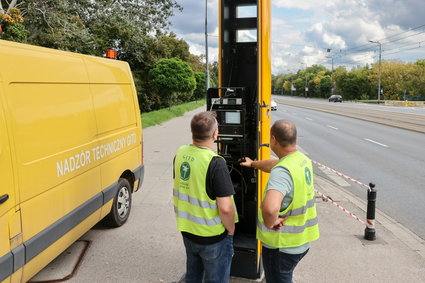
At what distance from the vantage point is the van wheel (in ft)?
17.6

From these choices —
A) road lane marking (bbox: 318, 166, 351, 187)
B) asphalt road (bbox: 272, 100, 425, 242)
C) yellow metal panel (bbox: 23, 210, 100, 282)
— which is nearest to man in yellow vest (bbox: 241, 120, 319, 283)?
yellow metal panel (bbox: 23, 210, 100, 282)

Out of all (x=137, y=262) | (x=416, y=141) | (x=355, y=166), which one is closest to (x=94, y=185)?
(x=137, y=262)

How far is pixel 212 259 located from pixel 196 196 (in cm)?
49

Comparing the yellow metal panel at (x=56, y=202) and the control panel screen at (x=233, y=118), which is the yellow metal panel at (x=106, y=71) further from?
the control panel screen at (x=233, y=118)

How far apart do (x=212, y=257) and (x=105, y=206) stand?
2505 millimetres

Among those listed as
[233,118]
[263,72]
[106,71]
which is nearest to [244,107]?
[233,118]

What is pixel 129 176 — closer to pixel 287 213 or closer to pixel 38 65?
pixel 38 65

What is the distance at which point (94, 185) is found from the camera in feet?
14.6

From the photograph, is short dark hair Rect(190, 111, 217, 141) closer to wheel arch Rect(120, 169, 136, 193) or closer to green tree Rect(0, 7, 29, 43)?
wheel arch Rect(120, 169, 136, 193)

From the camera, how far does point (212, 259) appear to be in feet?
9.08

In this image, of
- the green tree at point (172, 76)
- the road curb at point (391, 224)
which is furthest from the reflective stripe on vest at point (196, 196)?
the green tree at point (172, 76)

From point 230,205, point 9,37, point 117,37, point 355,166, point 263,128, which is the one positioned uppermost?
point 117,37

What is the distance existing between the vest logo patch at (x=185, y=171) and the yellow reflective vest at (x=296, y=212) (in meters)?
0.63

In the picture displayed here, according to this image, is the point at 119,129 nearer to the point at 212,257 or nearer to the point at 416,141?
the point at 212,257
